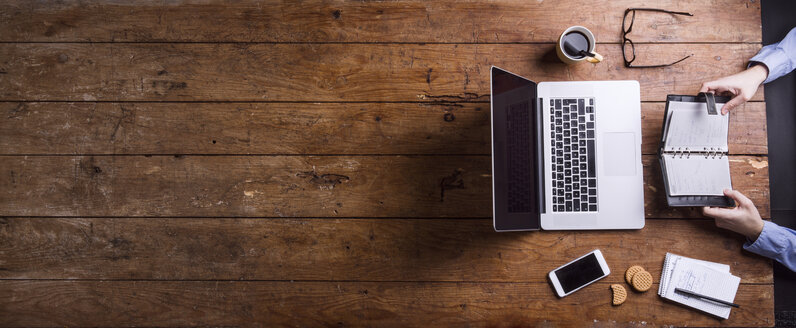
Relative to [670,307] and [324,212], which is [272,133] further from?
[670,307]

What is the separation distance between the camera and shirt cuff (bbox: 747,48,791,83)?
4.69ft

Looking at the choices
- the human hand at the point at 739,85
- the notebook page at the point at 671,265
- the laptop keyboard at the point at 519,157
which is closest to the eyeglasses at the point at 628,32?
the human hand at the point at 739,85

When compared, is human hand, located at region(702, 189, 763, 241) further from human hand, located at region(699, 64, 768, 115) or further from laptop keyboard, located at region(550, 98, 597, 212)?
laptop keyboard, located at region(550, 98, 597, 212)

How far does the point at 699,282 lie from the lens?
1.42 meters

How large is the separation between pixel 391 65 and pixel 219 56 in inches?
25.8

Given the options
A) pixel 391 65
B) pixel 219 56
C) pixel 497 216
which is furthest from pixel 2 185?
pixel 497 216

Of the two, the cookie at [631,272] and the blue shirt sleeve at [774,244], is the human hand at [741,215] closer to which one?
the blue shirt sleeve at [774,244]

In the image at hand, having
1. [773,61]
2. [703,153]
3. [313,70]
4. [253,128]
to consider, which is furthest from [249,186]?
[773,61]

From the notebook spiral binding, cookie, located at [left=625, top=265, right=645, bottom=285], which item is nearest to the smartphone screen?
cookie, located at [left=625, top=265, right=645, bottom=285]

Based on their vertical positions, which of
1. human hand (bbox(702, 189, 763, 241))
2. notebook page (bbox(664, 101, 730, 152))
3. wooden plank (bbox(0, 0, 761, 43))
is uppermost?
wooden plank (bbox(0, 0, 761, 43))

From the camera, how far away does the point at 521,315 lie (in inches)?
57.3

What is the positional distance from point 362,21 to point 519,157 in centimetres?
77

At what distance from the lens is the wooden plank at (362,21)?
4.88 feet

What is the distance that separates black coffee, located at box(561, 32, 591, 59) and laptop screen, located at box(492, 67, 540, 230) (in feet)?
0.73
